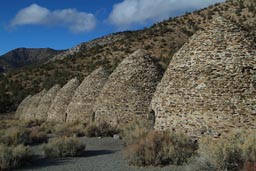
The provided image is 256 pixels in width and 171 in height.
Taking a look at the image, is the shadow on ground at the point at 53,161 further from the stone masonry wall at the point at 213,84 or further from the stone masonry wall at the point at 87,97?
the stone masonry wall at the point at 87,97

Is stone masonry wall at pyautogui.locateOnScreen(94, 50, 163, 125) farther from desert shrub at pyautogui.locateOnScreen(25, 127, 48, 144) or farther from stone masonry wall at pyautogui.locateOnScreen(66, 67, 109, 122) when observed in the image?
stone masonry wall at pyautogui.locateOnScreen(66, 67, 109, 122)

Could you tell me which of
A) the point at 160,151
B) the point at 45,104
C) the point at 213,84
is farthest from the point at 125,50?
the point at 160,151

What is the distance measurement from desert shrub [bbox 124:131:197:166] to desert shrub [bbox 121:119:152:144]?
2.44 metres

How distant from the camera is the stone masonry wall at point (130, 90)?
843 inches

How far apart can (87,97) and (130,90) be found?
6.36m

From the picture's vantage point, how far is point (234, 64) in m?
13.9

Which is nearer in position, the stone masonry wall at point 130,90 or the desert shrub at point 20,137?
the desert shrub at point 20,137

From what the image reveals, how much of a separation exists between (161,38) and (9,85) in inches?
937

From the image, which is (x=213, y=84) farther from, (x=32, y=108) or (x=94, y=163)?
(x=32, y=108)

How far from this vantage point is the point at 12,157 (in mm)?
13578

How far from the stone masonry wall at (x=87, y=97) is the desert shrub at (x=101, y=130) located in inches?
170

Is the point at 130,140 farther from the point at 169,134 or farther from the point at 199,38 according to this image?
the point at 199,38

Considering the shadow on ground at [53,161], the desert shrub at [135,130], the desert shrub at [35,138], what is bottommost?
the shadow on ground at [53,161]

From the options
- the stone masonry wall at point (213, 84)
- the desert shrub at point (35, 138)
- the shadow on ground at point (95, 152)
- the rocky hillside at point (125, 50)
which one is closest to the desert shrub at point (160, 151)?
the stone masonry wall at point (213, 84)
